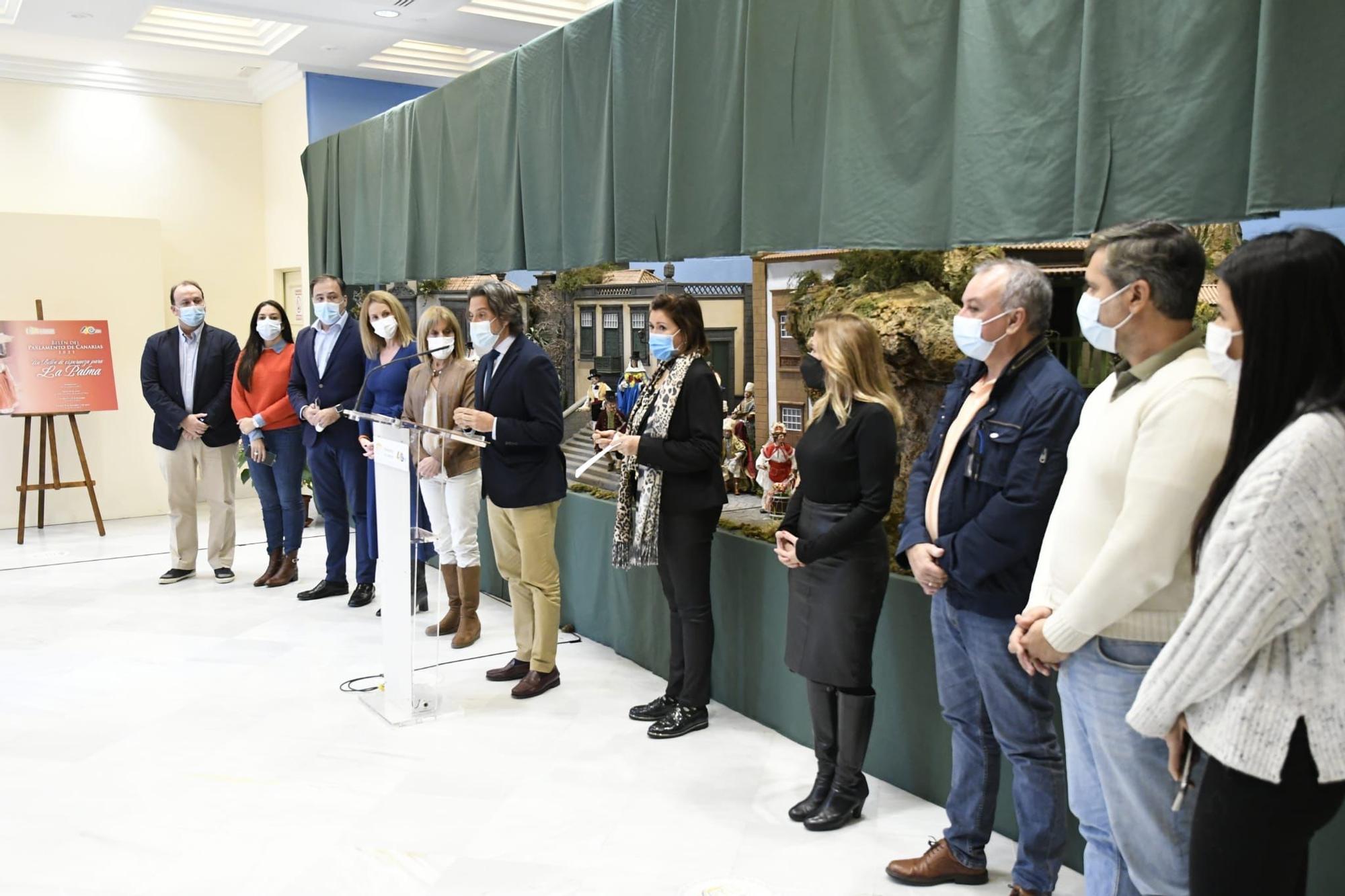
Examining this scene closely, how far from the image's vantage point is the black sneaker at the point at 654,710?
3941mm

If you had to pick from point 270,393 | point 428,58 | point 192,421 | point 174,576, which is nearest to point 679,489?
point 270,393

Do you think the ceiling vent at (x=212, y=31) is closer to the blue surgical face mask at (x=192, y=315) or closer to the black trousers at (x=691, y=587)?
the blue surgical face mask at (x=192, y=315)

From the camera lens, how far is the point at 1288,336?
1542 millimetres

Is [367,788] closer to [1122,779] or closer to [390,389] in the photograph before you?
[390,389]

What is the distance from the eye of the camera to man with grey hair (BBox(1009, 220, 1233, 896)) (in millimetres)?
1835

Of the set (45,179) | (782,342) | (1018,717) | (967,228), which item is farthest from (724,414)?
(45,179)

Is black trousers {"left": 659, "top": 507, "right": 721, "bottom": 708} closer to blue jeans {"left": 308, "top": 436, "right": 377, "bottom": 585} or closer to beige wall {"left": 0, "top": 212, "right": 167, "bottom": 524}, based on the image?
blue jeans {"left": 308, "top": 436, "right": 377, "bottom": 585}

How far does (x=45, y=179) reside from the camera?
8.35m

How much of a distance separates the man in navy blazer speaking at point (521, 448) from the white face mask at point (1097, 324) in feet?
7.59

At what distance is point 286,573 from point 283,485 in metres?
0.50

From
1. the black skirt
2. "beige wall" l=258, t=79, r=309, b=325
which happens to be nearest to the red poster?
"beige wall" l=258, t=79, r=309, b=325

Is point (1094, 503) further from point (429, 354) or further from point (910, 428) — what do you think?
point (429, 354)

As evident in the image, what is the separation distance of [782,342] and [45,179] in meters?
6.97

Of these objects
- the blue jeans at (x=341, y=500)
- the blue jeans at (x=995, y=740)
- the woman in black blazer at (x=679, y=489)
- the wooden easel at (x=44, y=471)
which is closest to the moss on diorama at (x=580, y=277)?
the blue jeans at (x=341, y=500)
